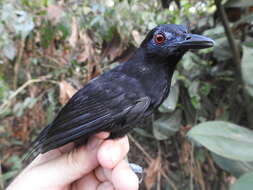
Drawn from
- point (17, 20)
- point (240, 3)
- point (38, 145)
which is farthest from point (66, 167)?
point (240, 3)

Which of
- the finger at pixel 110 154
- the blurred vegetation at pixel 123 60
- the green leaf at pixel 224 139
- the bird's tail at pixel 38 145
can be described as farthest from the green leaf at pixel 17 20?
the green leaf at pixel 224 139

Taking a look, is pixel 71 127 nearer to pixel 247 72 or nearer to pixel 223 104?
pixel 247 72

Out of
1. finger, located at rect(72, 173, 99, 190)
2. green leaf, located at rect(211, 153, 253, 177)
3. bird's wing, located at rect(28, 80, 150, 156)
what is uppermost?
bird's wing, located at rect(28, 80, 150, 156)

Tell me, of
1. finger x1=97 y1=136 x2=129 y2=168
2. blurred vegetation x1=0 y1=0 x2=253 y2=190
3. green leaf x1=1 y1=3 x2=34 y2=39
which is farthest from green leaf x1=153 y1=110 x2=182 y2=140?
green leaf x1=1 y1=3 x2=34 y2=39

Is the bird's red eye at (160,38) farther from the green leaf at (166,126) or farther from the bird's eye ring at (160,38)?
the green leaf at (166,126)

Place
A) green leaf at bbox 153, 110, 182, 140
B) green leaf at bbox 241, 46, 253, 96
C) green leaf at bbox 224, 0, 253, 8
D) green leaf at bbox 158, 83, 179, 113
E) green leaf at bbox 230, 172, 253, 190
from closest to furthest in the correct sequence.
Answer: green leaf at bbox 230, 172, 253, 190, green leaf at bbox 241, 46, 253, 96, green leaf at bbox 224, 0, 253, 8, green leaf at bbox 158, 83, 179, 113, green leaf at bbox 153, 110, 182, 140

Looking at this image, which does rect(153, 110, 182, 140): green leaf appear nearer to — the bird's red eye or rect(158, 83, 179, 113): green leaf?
rect(158, 83, 179, 113): green leaf

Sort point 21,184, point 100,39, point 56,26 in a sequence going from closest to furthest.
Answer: point 21,184
point 56,26
point 100,39

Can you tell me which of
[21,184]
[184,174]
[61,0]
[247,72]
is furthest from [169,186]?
[61,0]
